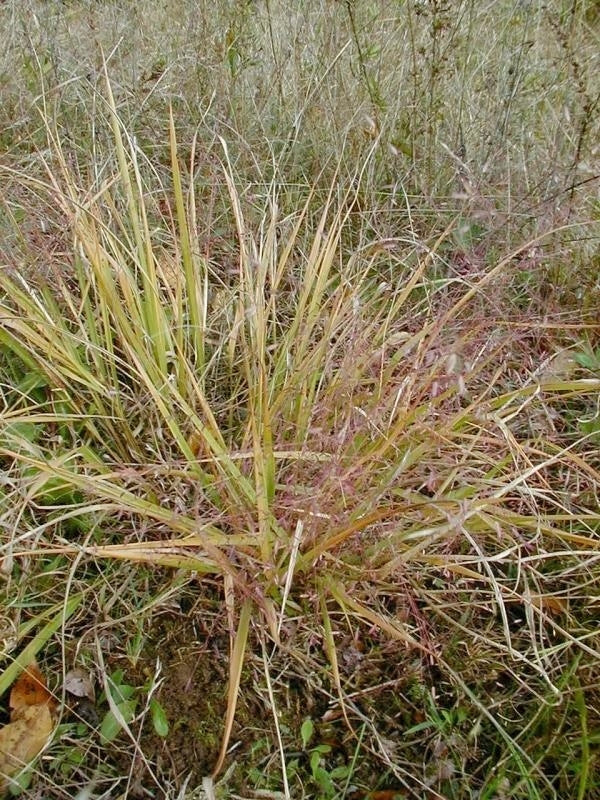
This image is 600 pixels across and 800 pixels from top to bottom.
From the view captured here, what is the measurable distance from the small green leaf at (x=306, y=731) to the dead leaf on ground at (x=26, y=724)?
37 cm

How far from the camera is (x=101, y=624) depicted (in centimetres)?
118

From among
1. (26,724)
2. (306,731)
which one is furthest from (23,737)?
(306,731)

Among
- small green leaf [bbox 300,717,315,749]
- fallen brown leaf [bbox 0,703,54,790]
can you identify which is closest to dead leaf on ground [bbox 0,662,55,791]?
fallen brown leaf [bbox 0,703,54,790]

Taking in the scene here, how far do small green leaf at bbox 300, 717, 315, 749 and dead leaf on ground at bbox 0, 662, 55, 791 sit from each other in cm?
37

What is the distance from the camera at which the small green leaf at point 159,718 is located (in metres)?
1.11

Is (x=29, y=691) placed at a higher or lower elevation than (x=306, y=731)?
higher

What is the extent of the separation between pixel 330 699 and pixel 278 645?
0.39 feet

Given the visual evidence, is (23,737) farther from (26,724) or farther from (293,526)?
(293,526)

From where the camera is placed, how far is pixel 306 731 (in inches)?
44.6

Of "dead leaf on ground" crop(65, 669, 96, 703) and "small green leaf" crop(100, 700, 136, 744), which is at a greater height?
"dead leaf on ground" crop(65, 669, 96, 703)

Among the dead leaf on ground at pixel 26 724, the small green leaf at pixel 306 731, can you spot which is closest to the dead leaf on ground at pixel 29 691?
the dead leaf on ground at pixel 26 724

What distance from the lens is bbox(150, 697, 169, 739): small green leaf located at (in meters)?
1.11

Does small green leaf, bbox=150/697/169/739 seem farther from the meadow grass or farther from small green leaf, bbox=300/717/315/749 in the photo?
small green leaf, bbox=300/717/315/749

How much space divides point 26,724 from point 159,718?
188mm
